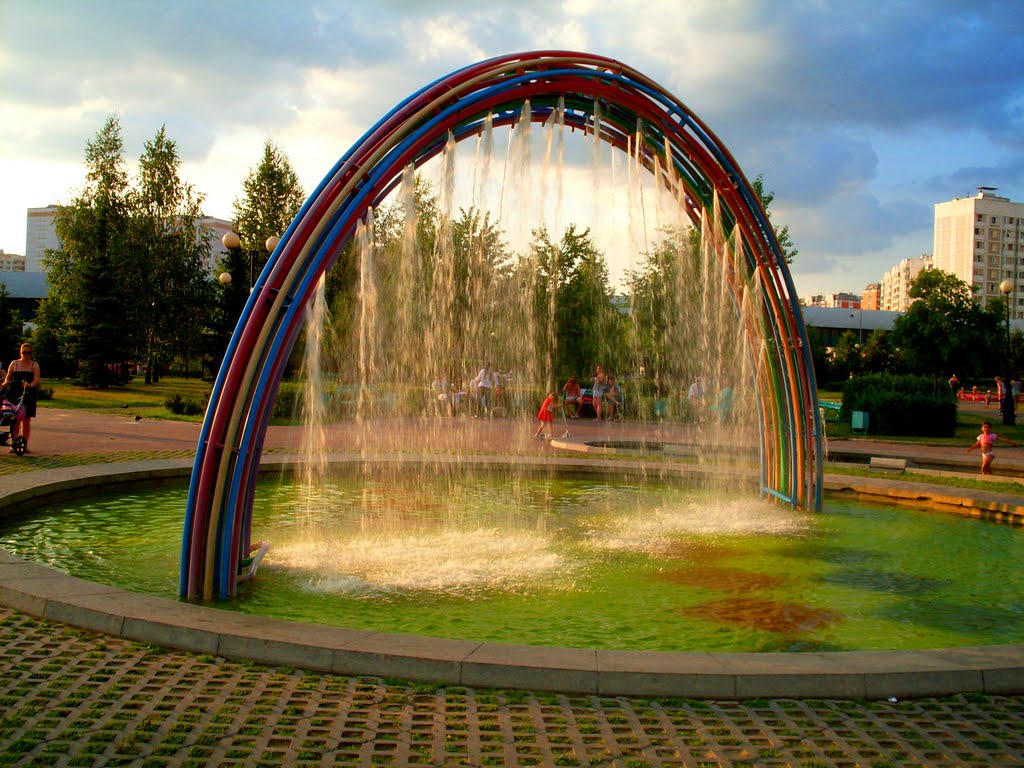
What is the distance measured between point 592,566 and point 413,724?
4303mm

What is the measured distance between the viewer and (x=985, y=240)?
154375 millimetres

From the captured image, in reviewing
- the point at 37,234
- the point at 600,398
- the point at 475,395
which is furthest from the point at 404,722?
the point at 37,234

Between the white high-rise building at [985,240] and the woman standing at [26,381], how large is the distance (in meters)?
163

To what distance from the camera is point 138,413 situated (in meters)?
25.5

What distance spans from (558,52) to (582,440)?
518 inches

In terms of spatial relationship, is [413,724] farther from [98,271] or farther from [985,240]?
[985,240]

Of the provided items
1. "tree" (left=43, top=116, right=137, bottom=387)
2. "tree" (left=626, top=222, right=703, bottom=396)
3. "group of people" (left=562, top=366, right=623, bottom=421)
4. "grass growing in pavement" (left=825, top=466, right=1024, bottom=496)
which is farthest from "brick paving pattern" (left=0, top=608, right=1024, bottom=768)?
"tree" (left=43, top=116, right=137, bottom=387)

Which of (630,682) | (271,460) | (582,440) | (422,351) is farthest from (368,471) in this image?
(422,351)

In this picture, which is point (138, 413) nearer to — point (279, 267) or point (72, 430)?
point (72, 430)

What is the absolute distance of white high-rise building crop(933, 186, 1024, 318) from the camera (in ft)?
503

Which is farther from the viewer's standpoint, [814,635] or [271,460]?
[271,460]

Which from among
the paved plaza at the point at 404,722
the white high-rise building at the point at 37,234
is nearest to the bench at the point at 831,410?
the paved plaza at the point at 404,722

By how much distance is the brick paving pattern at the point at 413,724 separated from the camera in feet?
13.5

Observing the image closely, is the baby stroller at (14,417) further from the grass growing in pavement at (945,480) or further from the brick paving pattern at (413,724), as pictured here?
the grass growing in pavement at (945,480)
